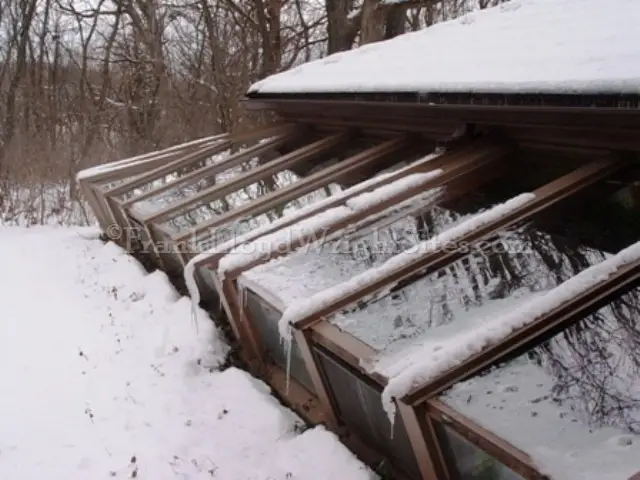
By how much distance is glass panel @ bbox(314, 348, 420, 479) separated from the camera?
289 cm

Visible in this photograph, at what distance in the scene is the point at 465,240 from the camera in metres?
3.04

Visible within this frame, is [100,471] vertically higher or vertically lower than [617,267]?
lower

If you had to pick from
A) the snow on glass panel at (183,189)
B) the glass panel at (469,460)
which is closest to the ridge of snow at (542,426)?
the glass panel at (469,460)

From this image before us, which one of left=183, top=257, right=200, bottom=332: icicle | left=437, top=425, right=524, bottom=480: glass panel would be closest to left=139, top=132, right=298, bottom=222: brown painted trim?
left=183, top=257, right=200, bottom=332: icicle

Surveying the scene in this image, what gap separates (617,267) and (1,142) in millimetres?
13958

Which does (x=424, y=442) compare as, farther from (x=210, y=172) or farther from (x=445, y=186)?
(x=210, y=172)

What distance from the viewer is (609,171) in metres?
3.18

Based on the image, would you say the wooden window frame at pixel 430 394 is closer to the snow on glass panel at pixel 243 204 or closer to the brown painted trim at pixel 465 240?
A: the brown painted trim at pixel 465 240

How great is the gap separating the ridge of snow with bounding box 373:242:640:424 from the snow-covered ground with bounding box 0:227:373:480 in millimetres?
878

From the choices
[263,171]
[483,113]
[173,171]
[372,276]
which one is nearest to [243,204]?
[263,171]

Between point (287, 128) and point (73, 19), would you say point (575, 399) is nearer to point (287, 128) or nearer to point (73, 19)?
point (287, 128)

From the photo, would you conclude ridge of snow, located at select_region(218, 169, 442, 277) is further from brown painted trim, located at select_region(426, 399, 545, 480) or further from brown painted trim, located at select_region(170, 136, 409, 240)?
brown painted trim, located at select_region(426, 399, 545, 480)

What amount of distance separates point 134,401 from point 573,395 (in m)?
2.87

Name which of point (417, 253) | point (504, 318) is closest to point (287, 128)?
point (417, 253)
